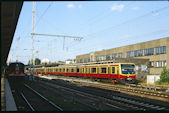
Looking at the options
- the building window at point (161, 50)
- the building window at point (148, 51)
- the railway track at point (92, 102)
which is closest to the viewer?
the railway track at point (92, 102)

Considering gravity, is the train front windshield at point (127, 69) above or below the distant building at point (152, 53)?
below

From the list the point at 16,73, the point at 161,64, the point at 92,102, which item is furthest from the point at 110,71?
the point at 161,64

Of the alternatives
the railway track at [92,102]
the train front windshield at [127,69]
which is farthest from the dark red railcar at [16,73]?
the train front windshield at [127,69]

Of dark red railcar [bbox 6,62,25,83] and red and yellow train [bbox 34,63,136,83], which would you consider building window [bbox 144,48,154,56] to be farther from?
dark red railcar [bbox 6,62,25,83]

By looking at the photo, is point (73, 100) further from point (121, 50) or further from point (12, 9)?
point (121, 50)

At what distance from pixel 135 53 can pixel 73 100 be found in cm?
3300

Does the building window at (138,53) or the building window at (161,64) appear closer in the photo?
the building window at (161,64)

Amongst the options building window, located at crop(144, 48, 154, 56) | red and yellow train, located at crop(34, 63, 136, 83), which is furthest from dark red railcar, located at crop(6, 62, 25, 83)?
building window, located at crop(144, 48, 154, 56)

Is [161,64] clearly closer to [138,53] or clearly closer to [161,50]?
[161,50]

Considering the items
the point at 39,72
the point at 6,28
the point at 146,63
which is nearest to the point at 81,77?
the point at 146,63

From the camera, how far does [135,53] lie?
44.2 m

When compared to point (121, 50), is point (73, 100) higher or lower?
lower

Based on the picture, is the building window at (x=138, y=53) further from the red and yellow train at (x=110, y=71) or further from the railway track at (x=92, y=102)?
the railway track at (x=92, y=102)

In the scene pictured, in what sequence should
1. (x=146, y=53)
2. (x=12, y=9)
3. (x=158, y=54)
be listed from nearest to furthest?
(x=12, y=9) → (x=158, y=54) → (x=146, y=53)
